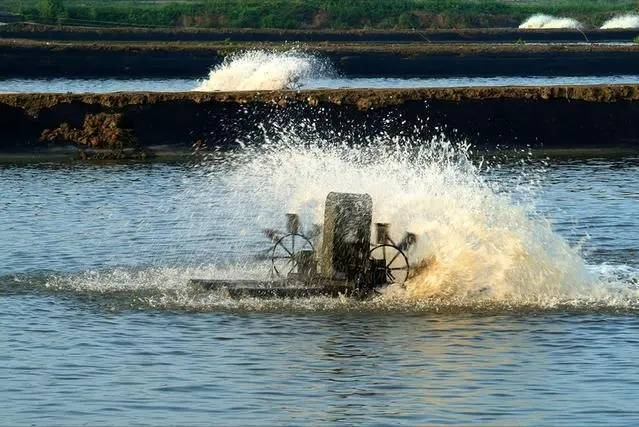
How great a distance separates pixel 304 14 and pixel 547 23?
45.8ft

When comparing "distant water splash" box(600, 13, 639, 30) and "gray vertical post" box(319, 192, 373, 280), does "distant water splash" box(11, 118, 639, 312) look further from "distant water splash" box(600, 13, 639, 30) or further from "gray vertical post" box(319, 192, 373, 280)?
"distant water splash" box(600, 13, 639, 30)

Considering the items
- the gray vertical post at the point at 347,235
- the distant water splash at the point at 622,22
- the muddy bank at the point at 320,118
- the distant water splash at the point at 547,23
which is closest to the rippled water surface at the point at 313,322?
the gray vertical post at the point at 347,235

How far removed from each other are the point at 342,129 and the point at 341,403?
2251 centimetres

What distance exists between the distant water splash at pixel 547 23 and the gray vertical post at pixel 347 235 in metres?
79.6

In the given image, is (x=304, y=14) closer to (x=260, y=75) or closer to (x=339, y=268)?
(x=260, y=75)

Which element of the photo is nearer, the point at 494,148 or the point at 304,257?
the point at 304,257

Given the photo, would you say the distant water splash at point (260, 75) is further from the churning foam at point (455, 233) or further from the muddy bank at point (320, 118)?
the churning foam at point (455, 233)

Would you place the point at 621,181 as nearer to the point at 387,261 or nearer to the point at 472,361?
the point at 387,261

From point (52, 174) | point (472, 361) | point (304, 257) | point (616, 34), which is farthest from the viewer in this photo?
point (616, 34)

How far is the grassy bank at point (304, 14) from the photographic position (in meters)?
94.4

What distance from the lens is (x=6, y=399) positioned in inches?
569

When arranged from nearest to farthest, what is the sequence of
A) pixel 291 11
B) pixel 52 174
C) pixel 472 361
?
1. pixel 472 361
2. pixel 52 174
3. pixel 291 11

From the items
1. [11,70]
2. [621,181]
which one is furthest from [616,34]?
[621,181]

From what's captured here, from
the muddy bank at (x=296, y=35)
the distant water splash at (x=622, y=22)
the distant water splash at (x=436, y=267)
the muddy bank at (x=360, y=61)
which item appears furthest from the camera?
the distant water splash at (x=622, y=22)
